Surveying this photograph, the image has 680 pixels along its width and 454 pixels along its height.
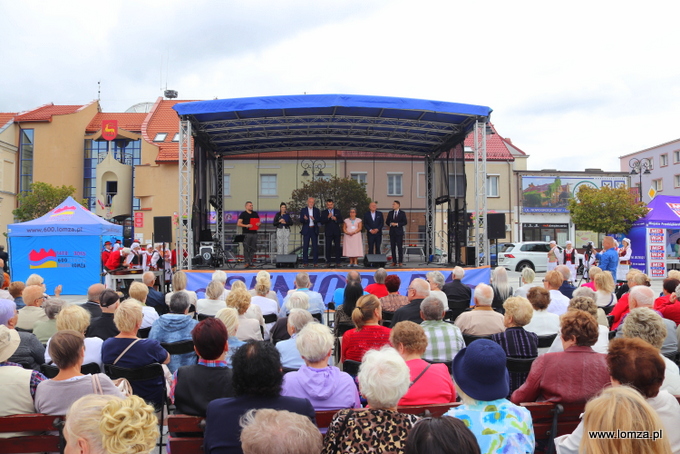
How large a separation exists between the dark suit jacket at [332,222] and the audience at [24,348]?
754 cm

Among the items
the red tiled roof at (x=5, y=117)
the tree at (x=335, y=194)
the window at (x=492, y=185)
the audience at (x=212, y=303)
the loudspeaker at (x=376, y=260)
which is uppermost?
the red tiled roof at (x=5, y=117)

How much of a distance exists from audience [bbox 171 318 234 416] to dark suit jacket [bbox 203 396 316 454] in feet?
1.41

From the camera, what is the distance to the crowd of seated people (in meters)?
1.43

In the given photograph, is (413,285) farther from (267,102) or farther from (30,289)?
(267,102)

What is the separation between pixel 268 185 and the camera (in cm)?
1327

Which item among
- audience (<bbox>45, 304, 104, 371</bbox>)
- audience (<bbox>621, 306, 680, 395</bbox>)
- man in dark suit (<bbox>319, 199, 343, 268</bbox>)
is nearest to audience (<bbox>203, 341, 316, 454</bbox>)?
audience (<bbox>45, 304, 104, 371</bbox>)

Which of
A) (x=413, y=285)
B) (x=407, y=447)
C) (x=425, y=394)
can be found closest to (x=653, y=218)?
(x=413, y=285)

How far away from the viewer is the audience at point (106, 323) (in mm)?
4227

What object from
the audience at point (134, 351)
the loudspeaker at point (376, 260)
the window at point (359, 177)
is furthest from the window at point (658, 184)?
the audience at point (134, 351)

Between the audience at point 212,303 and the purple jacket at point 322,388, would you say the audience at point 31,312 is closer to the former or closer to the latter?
the audience at point 212,303

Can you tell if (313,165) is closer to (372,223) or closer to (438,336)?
(372,223)

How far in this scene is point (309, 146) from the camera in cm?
1284

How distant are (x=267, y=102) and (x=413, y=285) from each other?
5523 millimetres

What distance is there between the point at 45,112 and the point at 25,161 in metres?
3.35
